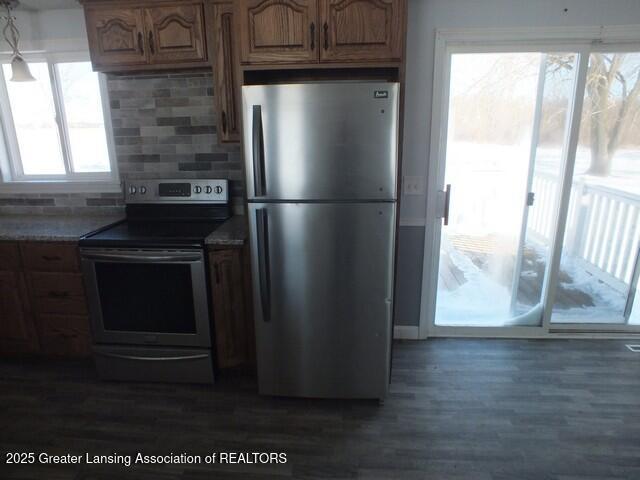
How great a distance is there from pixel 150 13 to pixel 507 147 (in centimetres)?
233

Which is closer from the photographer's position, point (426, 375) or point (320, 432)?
point (320, 432)

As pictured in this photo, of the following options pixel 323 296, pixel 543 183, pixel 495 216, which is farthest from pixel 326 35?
pixel 543 183

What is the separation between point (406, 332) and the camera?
9.26 feet

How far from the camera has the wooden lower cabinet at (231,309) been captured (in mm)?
2170

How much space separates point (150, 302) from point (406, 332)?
1752mm

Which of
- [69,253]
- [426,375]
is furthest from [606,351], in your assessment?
[69,253]

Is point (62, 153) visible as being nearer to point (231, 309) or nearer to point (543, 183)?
point (231, 309)

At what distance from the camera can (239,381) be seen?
2.38 meters

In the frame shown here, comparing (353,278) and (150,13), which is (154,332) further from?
(150,13)

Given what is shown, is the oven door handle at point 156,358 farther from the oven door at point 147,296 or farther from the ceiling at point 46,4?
the ceiling at point 46,4

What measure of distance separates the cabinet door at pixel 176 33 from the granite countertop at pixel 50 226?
1.14 meters

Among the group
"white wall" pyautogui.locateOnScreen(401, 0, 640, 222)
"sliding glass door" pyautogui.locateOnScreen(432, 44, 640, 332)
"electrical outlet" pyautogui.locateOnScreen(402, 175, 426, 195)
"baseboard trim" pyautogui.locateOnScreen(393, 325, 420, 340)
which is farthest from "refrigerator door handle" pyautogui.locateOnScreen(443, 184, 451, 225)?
"baseboard trim" pyautogui.locateOnScreen(393, 325, 420, 340)

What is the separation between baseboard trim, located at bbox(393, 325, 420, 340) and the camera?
9.23 feet

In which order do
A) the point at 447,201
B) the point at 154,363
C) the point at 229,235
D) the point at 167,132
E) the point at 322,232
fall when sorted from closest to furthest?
the point at 322,232, the point at 229,235, the point at 154,363, the point at 447,201, the point at 167,132
